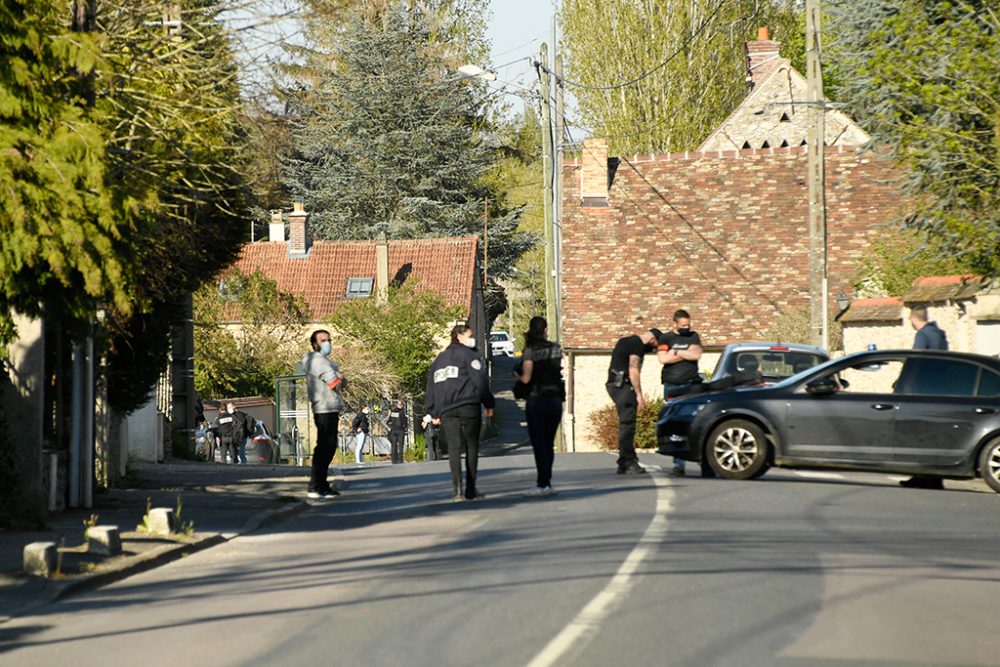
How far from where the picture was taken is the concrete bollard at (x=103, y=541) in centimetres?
1235

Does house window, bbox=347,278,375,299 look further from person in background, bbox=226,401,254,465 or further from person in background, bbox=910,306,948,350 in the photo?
person in background, bbox=910,306,948,350

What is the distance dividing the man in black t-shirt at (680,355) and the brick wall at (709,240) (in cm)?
2498

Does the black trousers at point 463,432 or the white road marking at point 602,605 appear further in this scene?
the black trousers at point 463,432

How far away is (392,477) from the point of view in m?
23.9

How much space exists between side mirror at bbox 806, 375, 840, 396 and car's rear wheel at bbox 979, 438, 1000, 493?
5.82 feet

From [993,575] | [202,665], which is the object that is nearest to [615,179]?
[993,575]

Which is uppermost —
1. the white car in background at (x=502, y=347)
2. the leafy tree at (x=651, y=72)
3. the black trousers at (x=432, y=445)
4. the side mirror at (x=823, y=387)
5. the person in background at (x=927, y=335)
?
the leafy tree at (x=651, y=72)

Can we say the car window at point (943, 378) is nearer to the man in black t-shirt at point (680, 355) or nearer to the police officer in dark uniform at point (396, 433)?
the man in black t-shirt at point (680, 355)

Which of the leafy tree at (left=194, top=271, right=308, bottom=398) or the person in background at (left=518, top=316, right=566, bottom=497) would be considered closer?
the person in background at (left=518, top=316, right=566, bottom=497)

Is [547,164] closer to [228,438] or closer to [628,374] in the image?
[228,438]

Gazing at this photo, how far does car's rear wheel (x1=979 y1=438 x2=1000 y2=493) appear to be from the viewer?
17.1 meters

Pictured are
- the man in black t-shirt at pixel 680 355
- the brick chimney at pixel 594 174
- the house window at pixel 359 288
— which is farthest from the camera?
the house window at pixel 359 288

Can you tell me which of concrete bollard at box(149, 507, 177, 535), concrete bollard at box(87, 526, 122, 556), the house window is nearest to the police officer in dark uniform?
the house window

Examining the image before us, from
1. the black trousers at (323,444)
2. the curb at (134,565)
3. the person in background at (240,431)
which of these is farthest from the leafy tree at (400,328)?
the curb at (134,565)
